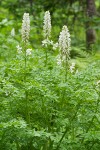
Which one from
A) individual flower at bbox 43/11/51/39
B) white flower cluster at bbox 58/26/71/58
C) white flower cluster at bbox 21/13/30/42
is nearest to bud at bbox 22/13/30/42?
white flower cluster at bbox 21/13/30/42

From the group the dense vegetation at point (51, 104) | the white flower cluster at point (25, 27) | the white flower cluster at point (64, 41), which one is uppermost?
the white flower cluster at point (25, 27)

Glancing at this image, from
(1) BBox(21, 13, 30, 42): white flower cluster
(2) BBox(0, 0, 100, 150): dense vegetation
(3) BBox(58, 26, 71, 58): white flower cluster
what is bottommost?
(2) BBox(0, 0, 100, 150): dense vegetation

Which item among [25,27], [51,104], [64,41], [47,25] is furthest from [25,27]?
[51,104]

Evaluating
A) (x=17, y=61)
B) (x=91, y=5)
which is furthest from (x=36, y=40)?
(x=17, y=61)

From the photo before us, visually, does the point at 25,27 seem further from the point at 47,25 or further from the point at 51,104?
the point at 51,104

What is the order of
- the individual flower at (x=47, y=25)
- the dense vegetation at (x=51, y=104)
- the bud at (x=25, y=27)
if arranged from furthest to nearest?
the individual flower at (x=47, y=25) < the bud at (x=25, y=27) < the dense vegetation at (x=51, y=104)

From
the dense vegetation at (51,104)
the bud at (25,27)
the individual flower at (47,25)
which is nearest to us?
the dense vegetation at (51,104)

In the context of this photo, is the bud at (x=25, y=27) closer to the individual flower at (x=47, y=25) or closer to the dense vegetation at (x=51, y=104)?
the dense vegetation at (x=51, y=104)

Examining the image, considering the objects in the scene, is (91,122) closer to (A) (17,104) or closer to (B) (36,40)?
(A) (17,104)

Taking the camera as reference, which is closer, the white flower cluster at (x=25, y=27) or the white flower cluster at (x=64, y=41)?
the white flower cluster at (x=64, y=41)

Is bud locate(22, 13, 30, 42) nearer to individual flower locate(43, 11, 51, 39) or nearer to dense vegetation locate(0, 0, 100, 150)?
dense vegetation locate(0, 0, 100, 150)

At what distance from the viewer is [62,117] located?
3816 mm

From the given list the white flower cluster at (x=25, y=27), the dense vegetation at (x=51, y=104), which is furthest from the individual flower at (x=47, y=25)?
the white flower cluster at (x=25, y=27)

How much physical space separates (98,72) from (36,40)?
26.2 feet
